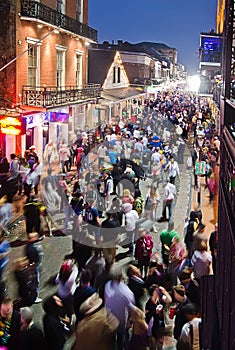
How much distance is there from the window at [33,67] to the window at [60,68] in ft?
12.0

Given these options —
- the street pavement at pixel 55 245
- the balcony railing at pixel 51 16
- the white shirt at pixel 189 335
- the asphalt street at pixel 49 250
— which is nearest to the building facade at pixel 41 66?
the balcony railing at pixel 51 16

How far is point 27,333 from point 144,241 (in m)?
3.84

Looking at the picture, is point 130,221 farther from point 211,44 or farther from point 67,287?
point 211,44

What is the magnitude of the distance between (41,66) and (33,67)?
94cm

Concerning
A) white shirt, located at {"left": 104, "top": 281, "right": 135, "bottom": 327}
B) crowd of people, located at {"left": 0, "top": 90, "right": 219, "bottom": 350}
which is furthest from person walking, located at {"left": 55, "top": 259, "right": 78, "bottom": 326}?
white shirt, located at {"left": 104, "top": 281, "right": 135, "bottom": 327}

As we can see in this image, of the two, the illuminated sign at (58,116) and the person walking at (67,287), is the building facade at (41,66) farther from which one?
the person walking at (67,287)

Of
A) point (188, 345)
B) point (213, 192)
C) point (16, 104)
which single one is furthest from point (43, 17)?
point (188, 345)

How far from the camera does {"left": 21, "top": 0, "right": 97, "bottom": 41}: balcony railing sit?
2078 cm

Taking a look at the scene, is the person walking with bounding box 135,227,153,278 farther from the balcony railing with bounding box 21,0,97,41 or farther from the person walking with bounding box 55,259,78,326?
the balcony railing with bounding box 21,0,97,41

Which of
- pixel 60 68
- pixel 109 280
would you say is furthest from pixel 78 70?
pixel 109 280

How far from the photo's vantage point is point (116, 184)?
1705 centimetres

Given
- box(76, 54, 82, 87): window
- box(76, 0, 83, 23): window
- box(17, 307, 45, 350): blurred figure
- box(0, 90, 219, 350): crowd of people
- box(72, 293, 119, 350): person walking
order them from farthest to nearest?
box(76, 54, 82, 87): window < box(76, 0, 83, 23): window < box(0, 90, 219, 350): crowd of people < box(17, 307, 45, 350): blurred figure < box(72, 293, 119, 350): person walking

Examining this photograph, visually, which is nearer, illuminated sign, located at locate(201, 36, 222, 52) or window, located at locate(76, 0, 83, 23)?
window, located at locate(76, 0, 83, 23)

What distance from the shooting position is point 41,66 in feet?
77.3
